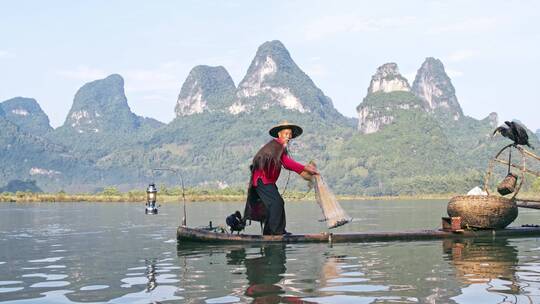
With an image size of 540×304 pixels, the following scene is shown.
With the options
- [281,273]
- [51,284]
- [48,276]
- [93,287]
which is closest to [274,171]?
[281,273]

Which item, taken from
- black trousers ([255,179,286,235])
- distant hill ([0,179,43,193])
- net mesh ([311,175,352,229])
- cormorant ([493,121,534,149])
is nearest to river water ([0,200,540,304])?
black trousers ([255,179,286,235])

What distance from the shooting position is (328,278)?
8.18 metres

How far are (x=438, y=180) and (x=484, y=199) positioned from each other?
135m

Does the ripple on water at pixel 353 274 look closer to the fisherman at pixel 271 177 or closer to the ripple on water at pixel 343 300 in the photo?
the ripple on water at pixel 343 300

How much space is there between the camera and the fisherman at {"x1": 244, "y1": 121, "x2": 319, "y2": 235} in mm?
11219

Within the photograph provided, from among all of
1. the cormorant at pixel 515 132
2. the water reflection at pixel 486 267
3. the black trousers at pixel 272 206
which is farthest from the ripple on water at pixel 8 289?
the cormorant at pixel 515 132

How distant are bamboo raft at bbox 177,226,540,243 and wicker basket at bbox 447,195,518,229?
19 centimetres

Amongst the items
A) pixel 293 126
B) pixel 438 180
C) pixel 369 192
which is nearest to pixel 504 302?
pixel 293 126

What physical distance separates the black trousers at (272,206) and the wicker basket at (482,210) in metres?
4.13

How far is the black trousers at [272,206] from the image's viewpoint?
11.3 meters

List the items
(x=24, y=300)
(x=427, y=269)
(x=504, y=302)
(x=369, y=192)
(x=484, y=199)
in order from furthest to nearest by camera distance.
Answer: (x=369, y=192) → (x=484, y=199) → (x=427, y=269) → (x=24, y=300) → (x=504, y=302)

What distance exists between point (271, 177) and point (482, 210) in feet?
15.8

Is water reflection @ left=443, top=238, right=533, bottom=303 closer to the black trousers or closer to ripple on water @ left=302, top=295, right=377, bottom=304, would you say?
ripple on water @ left=302, top=295, right=377, bottom=304

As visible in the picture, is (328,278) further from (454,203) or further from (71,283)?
(454,203)
